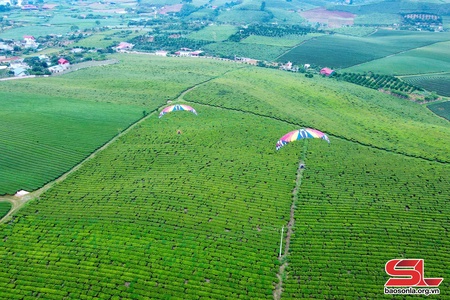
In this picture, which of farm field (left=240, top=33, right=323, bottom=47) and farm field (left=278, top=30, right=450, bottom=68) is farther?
farm field (left=240, top=33, right=323, bottom=47)

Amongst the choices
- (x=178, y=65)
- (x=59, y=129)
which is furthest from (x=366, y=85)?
(x=59, y=129)

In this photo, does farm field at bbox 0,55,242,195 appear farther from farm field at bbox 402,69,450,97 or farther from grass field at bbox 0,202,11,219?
farm field at bbox 402,69,450,97

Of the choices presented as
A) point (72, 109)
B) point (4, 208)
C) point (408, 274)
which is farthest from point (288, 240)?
point (72, 109)

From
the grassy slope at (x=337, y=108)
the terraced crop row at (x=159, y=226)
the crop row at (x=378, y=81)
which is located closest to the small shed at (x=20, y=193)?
the terraced crop row at (x=159, y=226)

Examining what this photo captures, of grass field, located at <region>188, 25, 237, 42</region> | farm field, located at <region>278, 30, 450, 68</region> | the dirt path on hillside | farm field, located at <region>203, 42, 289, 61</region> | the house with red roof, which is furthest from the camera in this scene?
grass field, located at <region>188, 25, 237, 42</region>

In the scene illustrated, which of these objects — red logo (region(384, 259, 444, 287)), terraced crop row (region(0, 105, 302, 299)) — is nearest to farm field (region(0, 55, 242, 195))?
terraced crop row (region(0, 105, 302, 299))

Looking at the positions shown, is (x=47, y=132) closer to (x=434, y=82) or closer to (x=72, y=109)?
(x=72, y=109)

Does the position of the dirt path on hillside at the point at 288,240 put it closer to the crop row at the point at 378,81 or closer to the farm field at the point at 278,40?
the crop row at the point at 378,81
